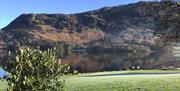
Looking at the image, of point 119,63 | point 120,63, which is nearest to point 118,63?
point 119,63

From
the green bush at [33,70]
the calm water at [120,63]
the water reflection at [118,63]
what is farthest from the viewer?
the water reflection at [118,63]

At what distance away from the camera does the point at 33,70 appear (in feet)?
46.2

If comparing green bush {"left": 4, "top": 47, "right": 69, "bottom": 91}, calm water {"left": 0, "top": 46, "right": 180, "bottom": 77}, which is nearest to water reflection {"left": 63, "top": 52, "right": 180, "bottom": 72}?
calm water {"left": 0, "top": 46, "right": 180, "bottom": 77}

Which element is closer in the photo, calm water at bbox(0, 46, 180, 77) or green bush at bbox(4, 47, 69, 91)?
green bush at bbox(4, 47, 69, 91)

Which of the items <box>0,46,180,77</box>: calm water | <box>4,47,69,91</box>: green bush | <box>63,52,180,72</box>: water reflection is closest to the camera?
<box>4,47,69,91</box>: green bush

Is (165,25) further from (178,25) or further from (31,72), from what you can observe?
(31,72)

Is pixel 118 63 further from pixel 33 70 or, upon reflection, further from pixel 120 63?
pixel 33 70

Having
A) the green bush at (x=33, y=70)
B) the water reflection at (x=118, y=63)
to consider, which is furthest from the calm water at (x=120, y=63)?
the green bush at (x=33, y=70)

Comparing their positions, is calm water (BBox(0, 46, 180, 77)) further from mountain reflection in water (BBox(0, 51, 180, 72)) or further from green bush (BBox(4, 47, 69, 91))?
green bush (BBox(4, 47, 69, 91))

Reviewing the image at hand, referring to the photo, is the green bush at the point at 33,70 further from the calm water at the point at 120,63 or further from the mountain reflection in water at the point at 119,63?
the mountain reflection in water at the point at 119,63

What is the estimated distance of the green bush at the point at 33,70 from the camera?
13805 mm

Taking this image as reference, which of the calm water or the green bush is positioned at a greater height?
the green bush

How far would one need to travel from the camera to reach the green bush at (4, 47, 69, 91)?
45.3 feet

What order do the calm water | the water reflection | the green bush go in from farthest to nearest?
the water reflection < the calm water < the green bush
